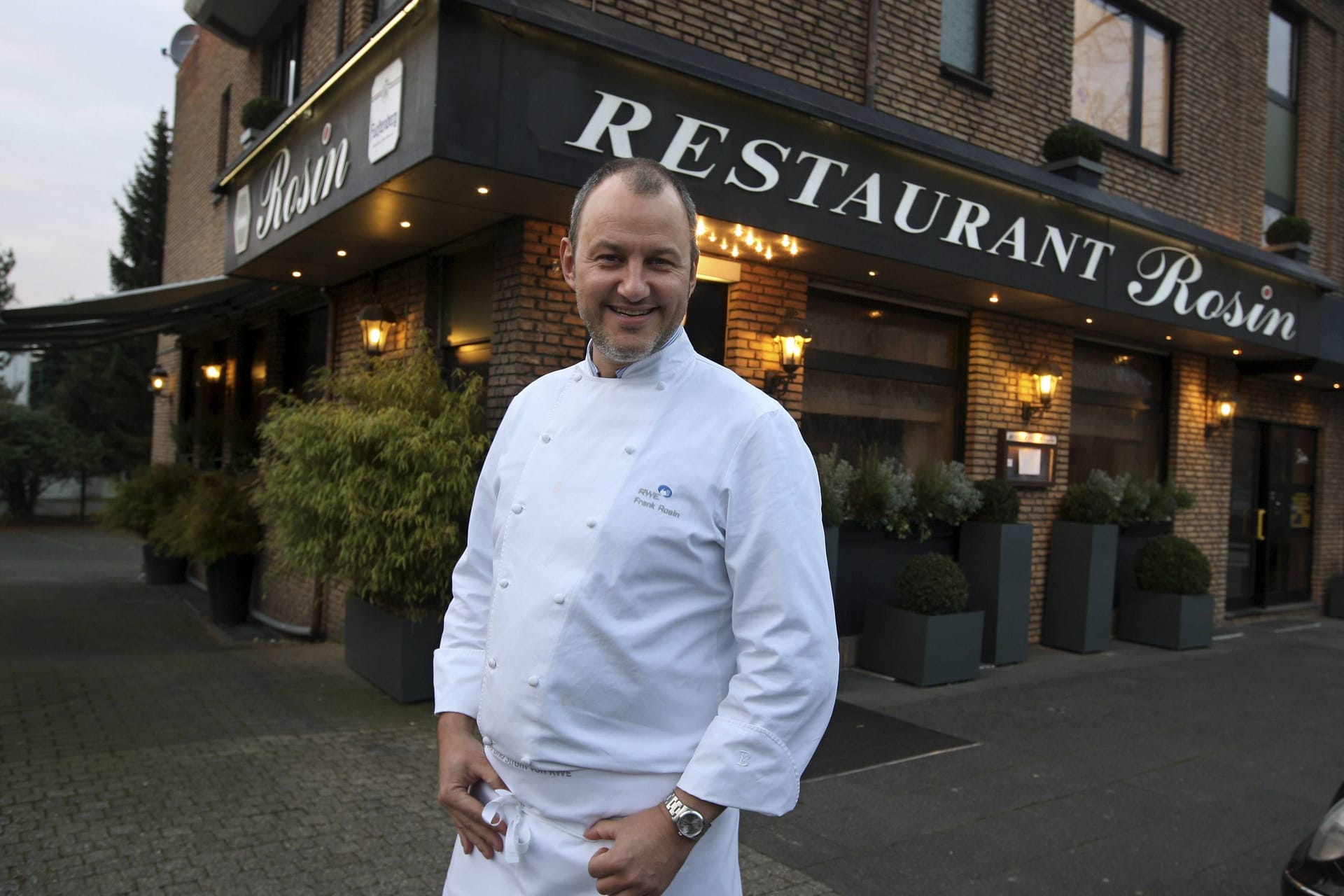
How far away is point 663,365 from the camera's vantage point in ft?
5.87

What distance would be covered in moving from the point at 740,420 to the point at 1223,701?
24.4ft

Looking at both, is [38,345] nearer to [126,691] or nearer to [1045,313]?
[126,691]

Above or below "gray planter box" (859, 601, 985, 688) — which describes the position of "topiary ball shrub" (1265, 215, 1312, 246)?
above

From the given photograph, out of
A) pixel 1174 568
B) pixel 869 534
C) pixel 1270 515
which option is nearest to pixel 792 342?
pixel 869 534

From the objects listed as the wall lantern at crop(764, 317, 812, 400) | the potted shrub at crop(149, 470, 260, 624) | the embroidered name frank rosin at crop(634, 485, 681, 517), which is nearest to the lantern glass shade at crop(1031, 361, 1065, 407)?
the wall lantern at crop(764, 317, 812, 400)

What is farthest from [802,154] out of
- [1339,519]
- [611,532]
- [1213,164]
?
[1339,519]

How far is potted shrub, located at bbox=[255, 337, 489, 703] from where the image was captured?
5883 mm

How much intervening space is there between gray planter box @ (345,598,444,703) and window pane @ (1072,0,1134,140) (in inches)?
325

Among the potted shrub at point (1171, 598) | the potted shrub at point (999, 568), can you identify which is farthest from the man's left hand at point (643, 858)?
the potted shrub at point (1171, 598)

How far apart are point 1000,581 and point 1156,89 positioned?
6.37 metres

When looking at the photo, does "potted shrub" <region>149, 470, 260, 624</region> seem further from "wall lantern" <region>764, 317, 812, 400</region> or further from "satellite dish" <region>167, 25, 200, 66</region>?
"satellite dish" <region>167, 25, 200, 66</region>

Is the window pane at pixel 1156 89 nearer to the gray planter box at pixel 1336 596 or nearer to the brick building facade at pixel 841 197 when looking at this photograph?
the brick building facade at pixel 841 197

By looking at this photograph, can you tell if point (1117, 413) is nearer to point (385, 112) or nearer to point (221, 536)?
point (385, 112)

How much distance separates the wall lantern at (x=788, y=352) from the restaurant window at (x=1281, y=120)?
Result: 8529mm
